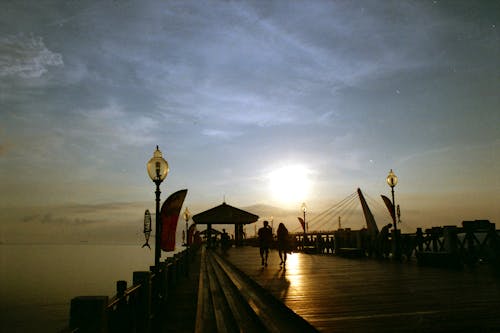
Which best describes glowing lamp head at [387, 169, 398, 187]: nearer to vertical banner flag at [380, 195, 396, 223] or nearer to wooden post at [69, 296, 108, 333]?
vertical banner flag at [380, 195, 396, 223]

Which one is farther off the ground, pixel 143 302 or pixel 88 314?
pixel 88 314

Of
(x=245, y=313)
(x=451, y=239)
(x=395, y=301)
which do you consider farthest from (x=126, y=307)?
(x=451, y=239)

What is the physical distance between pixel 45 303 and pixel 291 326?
64736 mm

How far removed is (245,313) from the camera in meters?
7.99

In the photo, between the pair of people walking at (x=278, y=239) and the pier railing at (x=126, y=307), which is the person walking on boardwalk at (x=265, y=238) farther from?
the pier railing at (x=126, y=307)

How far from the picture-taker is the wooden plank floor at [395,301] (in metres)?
5.39

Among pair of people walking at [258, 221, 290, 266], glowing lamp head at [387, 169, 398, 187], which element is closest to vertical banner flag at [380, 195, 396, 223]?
glowing lamp head at [387, 169, 398, 187]

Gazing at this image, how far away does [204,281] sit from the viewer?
1452cm

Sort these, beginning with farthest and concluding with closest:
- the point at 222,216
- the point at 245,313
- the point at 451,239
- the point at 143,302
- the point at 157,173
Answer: the point at 222,216 < the point at 451,239 < the point at 157,173 < the point at 245,313 < the point at 143,302

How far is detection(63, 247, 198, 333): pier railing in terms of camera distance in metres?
4.19

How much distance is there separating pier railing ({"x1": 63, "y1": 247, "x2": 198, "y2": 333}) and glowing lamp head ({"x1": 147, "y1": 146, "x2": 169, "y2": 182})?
2465 mm

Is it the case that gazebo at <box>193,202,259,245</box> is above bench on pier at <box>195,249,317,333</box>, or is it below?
above

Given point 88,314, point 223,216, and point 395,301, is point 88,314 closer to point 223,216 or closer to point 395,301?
point 395,301

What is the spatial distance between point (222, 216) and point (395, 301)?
27.1m
